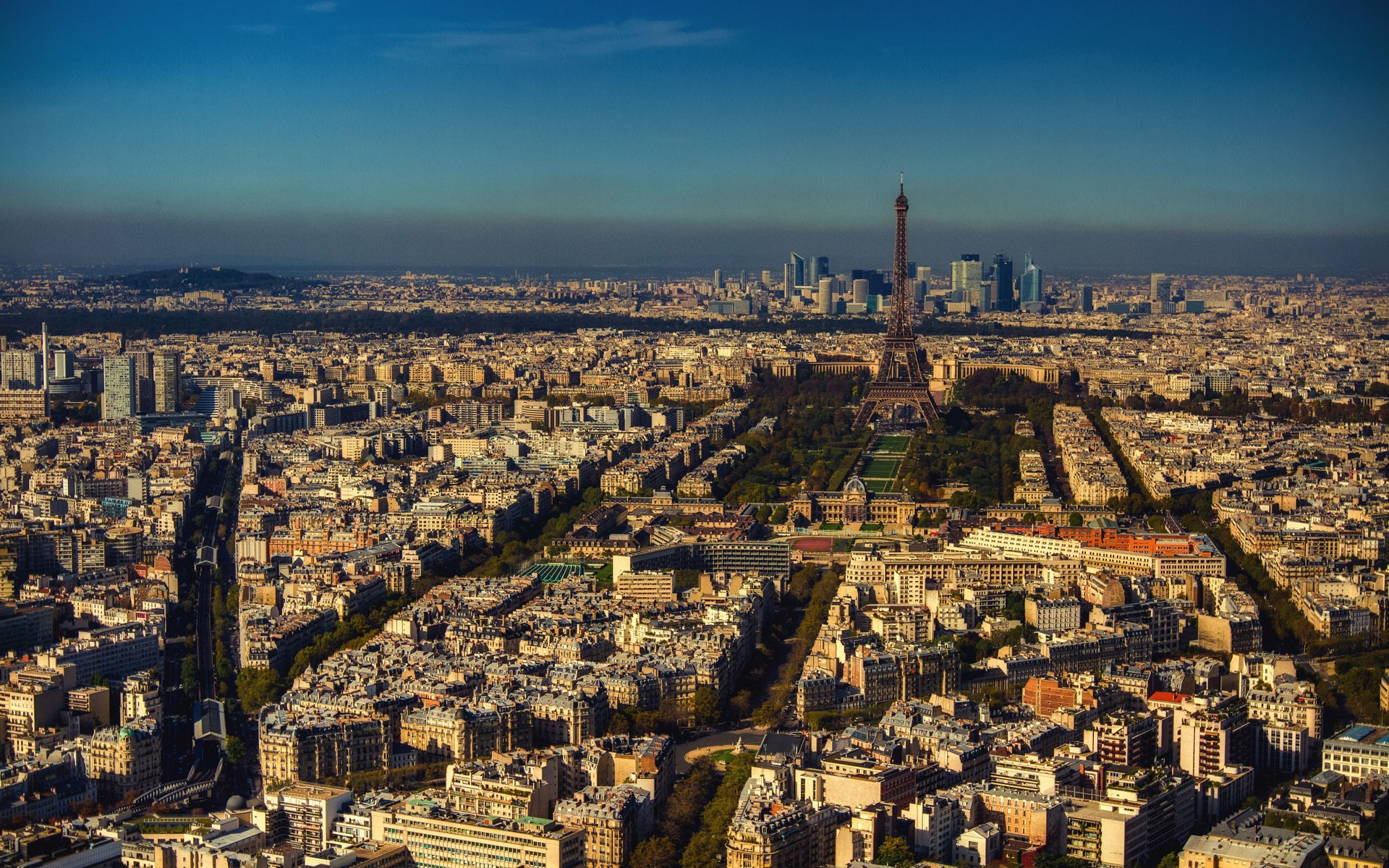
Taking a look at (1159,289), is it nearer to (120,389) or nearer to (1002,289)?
(1002,289)

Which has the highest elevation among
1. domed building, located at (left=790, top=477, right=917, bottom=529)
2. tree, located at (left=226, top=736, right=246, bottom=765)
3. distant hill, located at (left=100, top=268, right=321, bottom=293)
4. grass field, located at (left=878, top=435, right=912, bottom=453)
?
distant hill, located at (left=100, top=268, right=321, bottom=293)

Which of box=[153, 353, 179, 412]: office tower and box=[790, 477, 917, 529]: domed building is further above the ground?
box=[153, 353, 179, 412]: office tower

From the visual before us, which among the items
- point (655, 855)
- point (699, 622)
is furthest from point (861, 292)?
point (655, 855)

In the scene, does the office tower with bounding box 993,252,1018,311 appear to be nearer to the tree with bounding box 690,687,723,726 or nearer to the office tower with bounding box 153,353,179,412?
the office tower with bounding box 153,353,179,412

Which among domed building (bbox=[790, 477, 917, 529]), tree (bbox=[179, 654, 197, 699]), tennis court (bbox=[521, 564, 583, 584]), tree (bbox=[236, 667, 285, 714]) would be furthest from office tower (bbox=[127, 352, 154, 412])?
tree (bbox=[236, 667, 285, 714])

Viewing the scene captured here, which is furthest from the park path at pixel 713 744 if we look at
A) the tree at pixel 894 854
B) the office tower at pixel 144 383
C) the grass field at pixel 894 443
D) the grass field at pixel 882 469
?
the office tower at pixel 144 383

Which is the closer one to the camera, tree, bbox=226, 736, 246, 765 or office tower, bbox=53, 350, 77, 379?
tree, bbox=226, 736, 246, 765
